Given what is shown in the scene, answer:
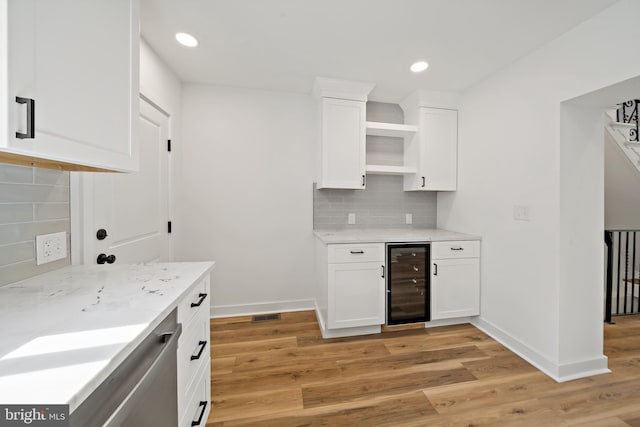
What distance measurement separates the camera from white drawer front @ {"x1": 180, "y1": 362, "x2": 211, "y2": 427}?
3.59ft

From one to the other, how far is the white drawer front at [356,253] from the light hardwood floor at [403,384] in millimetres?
751

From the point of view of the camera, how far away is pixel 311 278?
2.93 m

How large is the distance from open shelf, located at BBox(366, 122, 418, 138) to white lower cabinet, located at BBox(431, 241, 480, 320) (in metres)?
1.28

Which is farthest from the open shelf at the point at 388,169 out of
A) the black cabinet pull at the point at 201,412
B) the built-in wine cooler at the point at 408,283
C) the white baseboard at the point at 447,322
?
the black cabinet pull at the point at 201,412

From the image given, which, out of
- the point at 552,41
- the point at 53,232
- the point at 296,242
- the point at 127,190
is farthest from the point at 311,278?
the point at 552,41

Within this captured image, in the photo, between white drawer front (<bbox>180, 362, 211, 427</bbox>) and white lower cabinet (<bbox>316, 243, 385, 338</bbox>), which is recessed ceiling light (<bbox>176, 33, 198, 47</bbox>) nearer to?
white lower cabinet (<bbox>316, 243, 385, 338</bbox>)

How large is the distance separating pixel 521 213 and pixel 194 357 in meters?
2.54

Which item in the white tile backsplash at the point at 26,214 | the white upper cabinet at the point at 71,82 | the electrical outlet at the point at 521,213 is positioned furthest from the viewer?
the electrical outlet at the point at 521,213

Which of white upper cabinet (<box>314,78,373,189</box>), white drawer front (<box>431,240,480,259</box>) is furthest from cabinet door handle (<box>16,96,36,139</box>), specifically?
white drawer front (<box>431,240,480,259</box>)

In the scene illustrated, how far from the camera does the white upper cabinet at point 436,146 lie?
2742mm

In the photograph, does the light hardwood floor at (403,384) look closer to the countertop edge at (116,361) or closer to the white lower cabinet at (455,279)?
the white lower cabinet at (455,279)

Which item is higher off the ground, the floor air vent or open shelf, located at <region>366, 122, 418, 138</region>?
open shelf, located at <region>366, 122, 418, 138</region>

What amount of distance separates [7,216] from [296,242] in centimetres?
214

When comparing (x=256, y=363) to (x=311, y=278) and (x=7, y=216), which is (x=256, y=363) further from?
(x=7, y=216)
